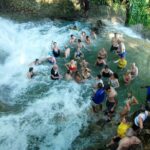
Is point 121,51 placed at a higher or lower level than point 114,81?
higher

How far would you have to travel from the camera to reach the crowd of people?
431 inches

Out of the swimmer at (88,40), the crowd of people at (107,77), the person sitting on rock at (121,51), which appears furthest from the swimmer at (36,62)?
the person sitting on rock at (121,51)

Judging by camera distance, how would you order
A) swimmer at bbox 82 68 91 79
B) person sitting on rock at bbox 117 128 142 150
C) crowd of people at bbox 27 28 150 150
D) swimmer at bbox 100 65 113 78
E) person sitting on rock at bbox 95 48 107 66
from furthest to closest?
person sitting on rock at bbox 95 48 107 66 < swimmer at bbox 82 68 91 79 < swimmer at bbox 100 65 113 78 < crowd of people at bbox 27 28 150 150 < person sitting on rock at bbox 117 128 142 150

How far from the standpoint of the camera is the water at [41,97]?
12.5 metres

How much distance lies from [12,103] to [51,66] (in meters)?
3.37

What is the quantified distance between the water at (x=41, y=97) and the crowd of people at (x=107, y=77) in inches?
13.6

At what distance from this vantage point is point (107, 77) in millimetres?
15812

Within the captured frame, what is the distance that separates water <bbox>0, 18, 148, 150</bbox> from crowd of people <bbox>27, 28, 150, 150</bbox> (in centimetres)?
35

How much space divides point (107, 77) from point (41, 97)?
10.3 feet

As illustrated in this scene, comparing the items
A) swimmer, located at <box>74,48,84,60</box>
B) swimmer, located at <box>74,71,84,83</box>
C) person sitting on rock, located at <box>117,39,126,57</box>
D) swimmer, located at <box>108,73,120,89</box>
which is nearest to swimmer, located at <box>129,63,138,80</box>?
swimmer, located at <box>108,73,120,89</box>

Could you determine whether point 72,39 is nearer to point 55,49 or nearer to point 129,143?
point 55,49

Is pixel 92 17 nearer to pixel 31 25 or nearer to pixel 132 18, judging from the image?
pixel 132 18

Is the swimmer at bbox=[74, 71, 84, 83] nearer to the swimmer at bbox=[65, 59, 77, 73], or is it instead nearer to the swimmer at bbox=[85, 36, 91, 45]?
the swimmer at bbox=[65, 59, 77, 73]

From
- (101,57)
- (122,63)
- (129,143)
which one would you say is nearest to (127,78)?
→ (122,63)
